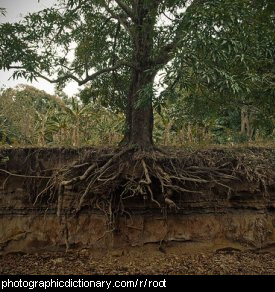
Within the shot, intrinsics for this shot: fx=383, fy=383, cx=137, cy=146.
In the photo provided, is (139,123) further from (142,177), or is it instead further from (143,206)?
(143,206)

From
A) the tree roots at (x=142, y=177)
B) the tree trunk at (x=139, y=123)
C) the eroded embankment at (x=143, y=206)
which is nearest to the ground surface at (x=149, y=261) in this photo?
the eroded embankment at (x=143, y=206)

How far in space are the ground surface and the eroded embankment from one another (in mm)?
141

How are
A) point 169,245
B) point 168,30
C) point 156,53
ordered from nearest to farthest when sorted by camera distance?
1. point 168,30
2. point 156,53
3. point 169,245

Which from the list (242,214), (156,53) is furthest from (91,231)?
(156,53)

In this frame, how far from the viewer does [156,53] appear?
5.45m

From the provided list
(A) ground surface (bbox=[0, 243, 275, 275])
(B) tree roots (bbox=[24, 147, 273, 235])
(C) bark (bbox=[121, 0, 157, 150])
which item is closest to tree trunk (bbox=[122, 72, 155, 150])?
(C) bark (bbox=[121, 0, 157, 150])

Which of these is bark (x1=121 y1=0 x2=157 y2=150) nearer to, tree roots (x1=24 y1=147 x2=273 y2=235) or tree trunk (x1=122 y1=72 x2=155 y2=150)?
tree trunk (x1=122 y1=72 x2=155 y2=150)

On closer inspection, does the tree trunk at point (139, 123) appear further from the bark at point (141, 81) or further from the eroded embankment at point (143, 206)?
the eroded embankment at point (143, 206)

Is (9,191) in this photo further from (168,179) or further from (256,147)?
(256,147)

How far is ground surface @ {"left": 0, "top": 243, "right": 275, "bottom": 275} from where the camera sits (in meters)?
5.56

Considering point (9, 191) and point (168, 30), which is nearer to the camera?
point (168, 30)

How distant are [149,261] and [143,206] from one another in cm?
84

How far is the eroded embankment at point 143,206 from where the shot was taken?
595 cm

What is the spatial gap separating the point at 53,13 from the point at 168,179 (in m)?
3.00
